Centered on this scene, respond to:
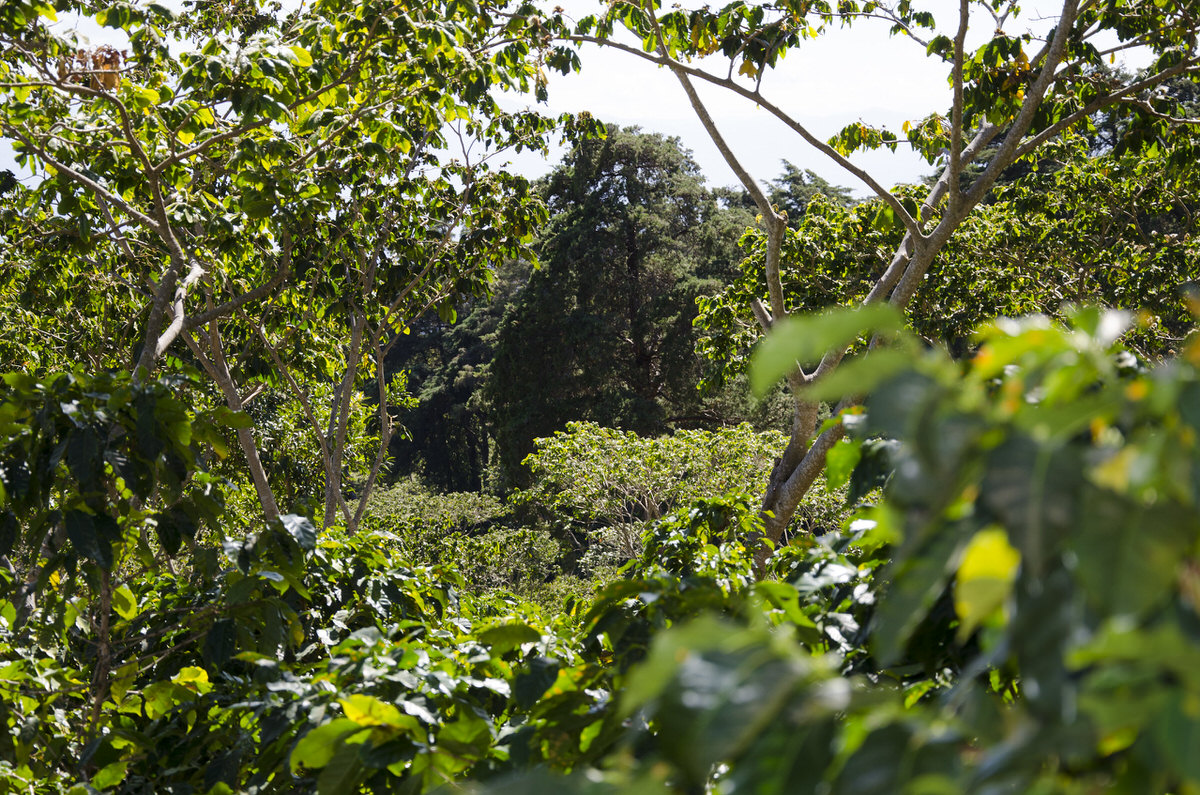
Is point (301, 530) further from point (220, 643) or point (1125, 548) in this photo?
point (1125, 548)

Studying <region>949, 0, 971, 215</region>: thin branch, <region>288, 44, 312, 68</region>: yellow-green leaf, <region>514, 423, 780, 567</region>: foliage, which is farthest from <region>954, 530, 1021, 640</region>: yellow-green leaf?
<region>514, 423, 780, 567</region>: foliage

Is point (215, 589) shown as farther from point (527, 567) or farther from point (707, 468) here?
point (527, 567)

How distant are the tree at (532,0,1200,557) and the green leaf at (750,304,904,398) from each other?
334cm

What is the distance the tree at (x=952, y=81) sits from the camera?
4031 mm

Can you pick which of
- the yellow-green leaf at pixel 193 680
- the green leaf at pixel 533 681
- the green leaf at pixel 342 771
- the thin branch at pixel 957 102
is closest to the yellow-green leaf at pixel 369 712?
the green leaf at pixel 342 771

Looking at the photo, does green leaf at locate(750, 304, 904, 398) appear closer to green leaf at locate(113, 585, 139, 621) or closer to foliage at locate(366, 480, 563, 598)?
green leaf at locate(113, 585, 139, 621)

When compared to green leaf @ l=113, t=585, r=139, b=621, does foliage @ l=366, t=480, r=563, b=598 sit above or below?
above

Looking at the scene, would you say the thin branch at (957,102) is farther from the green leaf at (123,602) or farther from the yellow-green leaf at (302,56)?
the green leaf at (123,602)

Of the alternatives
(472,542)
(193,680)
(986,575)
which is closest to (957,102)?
(193,680)

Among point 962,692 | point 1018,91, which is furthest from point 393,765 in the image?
point 1018,91

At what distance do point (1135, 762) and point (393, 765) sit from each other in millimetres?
940

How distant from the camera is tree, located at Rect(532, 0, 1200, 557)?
4.03m

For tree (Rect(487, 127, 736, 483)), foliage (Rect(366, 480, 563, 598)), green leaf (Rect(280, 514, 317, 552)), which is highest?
tree (Rect(487, 127, 736, 483))

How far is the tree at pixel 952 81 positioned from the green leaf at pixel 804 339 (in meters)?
3.34
